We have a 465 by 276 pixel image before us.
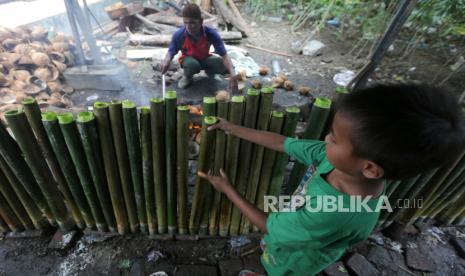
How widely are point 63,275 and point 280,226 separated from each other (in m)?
1.90

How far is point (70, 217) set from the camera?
2.33m

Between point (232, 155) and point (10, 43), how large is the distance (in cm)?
507

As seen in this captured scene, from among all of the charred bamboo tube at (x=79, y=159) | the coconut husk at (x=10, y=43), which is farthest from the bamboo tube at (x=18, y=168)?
the coconut husk at (x=10, y=43)

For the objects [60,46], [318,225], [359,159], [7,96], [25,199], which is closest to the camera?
[359,159]

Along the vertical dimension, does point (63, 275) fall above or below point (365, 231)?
below

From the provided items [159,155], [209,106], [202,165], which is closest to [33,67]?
[159,155]

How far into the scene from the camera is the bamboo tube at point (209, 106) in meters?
1.60

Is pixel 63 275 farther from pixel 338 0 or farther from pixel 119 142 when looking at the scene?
pixel 338 0

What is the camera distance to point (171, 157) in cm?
187

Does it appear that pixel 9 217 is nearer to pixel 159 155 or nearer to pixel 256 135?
pixel 159 155

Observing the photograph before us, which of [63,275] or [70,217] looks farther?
[70,217]

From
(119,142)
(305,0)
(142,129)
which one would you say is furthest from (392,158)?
(305,0)

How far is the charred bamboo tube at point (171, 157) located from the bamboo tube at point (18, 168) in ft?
3.14

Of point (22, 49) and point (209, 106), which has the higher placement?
point (209, 106)
